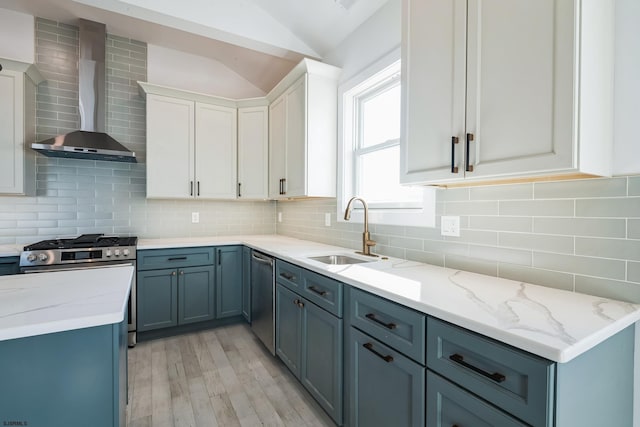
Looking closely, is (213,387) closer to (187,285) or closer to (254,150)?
(187,285)

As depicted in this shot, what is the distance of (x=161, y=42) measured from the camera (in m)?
3.33

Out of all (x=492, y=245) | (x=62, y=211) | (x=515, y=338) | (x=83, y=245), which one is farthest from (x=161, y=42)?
(x=515, y=338)

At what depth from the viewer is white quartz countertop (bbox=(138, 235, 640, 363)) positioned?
82cm

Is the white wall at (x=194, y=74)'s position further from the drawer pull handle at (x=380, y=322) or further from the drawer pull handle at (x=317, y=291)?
the drawer pull handle at (x=380, y=322)

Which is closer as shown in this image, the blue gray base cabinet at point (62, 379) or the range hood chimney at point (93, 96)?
the blue gray base cabinet at point (62, 379)

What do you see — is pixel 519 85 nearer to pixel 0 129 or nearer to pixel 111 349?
Answer: pixel 111 349

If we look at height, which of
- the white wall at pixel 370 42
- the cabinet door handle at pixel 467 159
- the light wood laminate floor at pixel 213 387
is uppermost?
the white wall at pixel 370 42

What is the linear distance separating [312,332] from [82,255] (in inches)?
81.0

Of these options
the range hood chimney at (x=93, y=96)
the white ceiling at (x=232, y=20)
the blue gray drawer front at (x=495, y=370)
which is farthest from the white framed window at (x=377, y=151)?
the range hood chimney at (x=93, y=96)

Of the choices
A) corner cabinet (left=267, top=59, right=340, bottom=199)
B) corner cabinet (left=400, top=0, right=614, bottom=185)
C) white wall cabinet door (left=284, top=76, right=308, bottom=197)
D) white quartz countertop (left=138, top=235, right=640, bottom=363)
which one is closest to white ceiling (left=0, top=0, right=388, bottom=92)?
corner cabinet (left=267, top=59, right=340, bottom=199)

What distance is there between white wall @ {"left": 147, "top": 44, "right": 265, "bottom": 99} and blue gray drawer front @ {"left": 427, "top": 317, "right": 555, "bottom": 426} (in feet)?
11.9

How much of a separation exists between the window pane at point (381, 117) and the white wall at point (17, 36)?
314cm

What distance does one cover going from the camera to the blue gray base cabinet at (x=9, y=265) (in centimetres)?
241

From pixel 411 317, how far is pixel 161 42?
12.3ft
